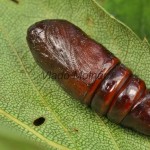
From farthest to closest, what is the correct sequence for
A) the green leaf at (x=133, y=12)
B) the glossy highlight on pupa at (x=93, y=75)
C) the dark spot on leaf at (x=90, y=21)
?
the green leaf at (x=133, y=12) → the dark spot on leaf at (x=90, y=21) → the glossy highlight on pupa at (x=93, y=75)

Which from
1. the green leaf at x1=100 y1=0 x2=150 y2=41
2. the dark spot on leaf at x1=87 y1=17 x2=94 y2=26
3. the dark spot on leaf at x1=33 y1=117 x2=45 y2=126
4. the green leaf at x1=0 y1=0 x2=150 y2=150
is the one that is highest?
the green leaf at x1=100 y1=0 x2=150 y2=41

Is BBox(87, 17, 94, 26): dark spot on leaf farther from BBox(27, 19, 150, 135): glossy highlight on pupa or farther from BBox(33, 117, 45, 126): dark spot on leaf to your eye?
BBox(33, 117, 45, 126): dark spot on leaf

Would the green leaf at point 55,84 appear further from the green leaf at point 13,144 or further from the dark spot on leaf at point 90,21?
the green leaf at point 13,144

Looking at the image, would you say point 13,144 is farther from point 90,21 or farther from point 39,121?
point 90,21

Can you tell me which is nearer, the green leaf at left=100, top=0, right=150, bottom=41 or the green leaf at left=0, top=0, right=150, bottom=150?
the green leaf at left=0, top=0, right=150, bottom=150

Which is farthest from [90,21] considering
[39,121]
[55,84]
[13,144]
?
[13,144]

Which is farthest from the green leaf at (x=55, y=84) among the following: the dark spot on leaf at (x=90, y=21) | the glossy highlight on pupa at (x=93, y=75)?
the glossy highlight on pupa at (x=93, y=75)

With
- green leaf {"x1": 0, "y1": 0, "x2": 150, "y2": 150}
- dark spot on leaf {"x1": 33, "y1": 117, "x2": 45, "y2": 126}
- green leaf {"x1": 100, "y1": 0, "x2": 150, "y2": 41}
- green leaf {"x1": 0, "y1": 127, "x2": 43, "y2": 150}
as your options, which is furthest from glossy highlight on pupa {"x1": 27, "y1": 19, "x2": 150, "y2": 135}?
green leaf {"x1": 0, "y1": 127, "x2": 43, "y2": 150}

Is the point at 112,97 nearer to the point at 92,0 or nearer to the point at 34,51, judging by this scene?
the point at 34,51
